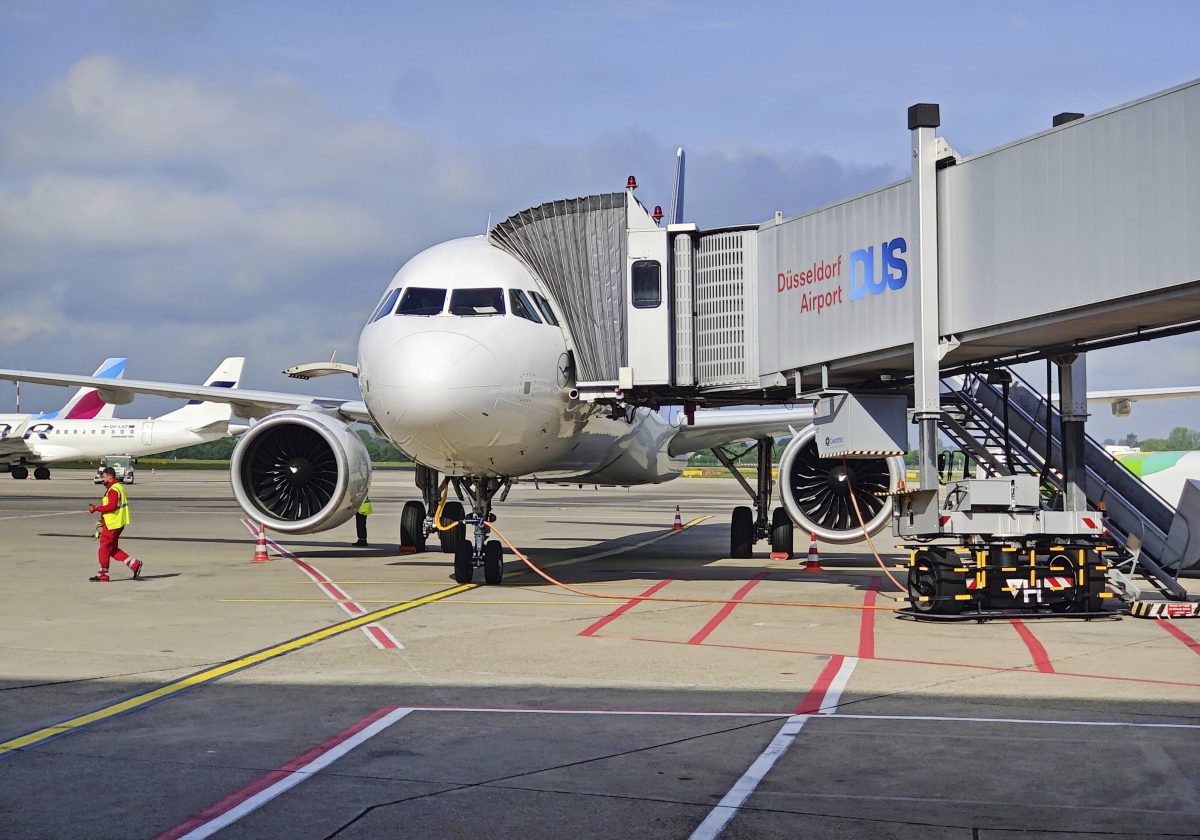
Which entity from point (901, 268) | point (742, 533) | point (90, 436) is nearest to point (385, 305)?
point (901, 268)

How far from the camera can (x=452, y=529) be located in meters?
17.9

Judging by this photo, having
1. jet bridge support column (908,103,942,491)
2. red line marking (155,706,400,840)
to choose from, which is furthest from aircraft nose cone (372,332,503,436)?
red line marking (155,706,400,840)

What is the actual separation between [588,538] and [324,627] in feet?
53.0

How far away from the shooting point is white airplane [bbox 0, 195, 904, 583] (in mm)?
13867

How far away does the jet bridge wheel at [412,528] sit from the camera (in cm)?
2170

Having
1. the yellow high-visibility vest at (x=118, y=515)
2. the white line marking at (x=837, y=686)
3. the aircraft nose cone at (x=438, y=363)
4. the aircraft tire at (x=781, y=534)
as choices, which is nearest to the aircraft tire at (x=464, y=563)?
the aircraft nose cone at (x=438, y=363)

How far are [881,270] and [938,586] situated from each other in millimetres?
3413

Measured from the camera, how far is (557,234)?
15.7 metres

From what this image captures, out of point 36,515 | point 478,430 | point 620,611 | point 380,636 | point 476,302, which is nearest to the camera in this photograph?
point 380,636

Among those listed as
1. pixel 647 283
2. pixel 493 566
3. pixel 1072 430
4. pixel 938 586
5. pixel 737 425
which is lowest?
pixel 493 566

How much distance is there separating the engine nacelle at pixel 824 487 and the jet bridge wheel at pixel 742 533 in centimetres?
346

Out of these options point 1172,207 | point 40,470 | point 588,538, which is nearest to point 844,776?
point 1172,207

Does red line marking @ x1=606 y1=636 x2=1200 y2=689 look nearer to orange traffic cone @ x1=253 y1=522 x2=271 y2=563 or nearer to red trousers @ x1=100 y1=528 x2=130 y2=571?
red trousers @ x1=100 y1=528 x2=130 y2=571

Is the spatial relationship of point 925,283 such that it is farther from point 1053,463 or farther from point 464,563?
point 464,563
